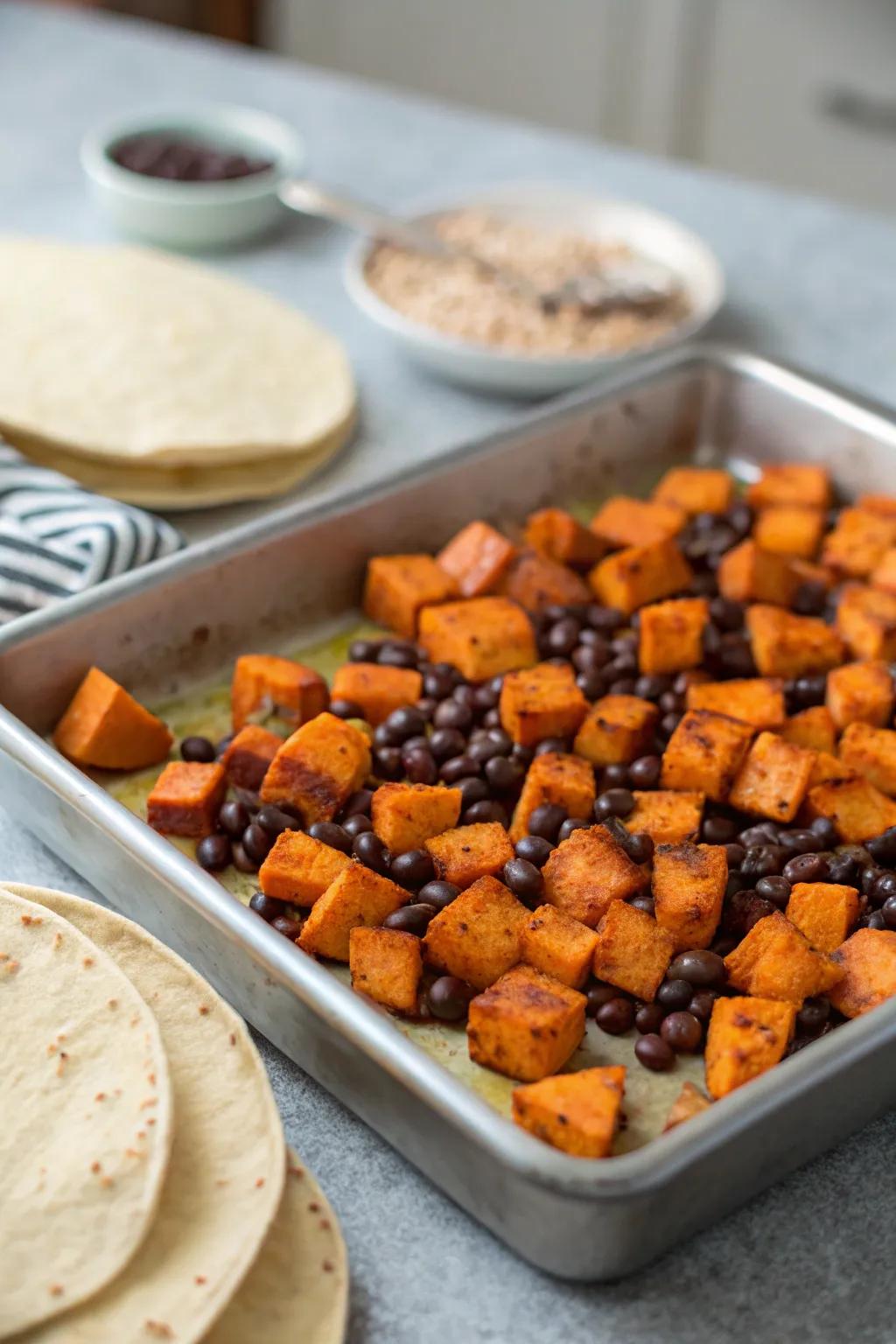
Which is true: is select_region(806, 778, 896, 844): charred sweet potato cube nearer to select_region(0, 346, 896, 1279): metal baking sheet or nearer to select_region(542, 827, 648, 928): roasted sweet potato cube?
select_region(542, 827, 648, 928): roasted sweet potato cube

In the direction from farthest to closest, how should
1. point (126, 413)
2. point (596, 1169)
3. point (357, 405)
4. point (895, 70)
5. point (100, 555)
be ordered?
point (895, 70) < point (357, 405) < point (126, 413) < point (100, 555) < point (596, 1169)

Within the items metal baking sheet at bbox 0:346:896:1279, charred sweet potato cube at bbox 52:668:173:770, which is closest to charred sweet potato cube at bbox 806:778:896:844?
metal baking sheet at bbox 0:346:896:1279

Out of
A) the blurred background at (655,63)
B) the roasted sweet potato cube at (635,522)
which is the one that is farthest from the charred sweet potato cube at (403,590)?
the blurred background at (655,63)

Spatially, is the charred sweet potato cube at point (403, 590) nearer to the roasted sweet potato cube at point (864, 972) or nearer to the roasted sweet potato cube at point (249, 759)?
the roasted sweet potato cube at point (249, 759)

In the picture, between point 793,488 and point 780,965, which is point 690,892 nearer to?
point 780,965

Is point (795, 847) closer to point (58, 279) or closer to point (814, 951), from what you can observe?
point (814, 951)

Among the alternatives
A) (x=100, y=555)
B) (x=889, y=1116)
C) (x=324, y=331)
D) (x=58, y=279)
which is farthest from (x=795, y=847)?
(x=58, y=279)

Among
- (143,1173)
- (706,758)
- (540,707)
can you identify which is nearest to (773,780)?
(706,758)
